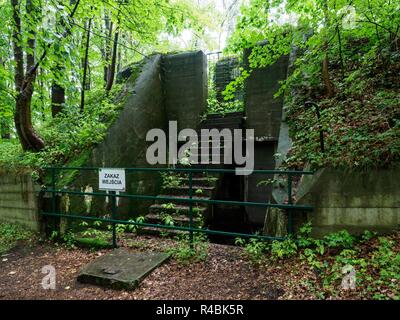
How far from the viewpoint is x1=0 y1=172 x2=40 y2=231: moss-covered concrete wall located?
16.3 feet

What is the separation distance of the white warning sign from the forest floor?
3.43 ft

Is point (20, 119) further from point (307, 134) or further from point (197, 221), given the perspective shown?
point (307, 134)

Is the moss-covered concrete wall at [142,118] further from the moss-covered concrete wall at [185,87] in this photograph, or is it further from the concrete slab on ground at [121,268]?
the concrete slab on ground at [121,268]

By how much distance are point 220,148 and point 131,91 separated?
264cm

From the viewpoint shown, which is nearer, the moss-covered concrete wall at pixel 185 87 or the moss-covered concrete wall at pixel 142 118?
the moss-covered concrete wall at pixel 142 118

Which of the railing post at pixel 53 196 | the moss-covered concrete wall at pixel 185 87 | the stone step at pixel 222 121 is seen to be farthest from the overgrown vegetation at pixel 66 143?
the stone step at pixel 222 121

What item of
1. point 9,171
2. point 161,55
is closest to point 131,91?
point 161,55

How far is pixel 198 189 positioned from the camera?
18.8 ft

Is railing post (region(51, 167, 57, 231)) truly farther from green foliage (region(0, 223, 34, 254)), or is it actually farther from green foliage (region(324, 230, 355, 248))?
green foliage (region(324, 230, 355, 248))

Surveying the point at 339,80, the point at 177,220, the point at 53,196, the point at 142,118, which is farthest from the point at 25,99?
the point at 339,80

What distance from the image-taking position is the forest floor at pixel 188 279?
115 inches

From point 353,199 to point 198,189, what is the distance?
322cm

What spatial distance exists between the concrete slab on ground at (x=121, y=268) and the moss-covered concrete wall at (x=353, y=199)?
7.17ft

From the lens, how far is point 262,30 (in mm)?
4414
